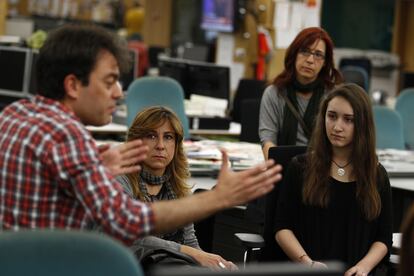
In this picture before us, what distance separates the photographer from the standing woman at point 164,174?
12.5 ft

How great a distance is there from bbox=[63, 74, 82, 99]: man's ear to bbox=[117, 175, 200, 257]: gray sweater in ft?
3.13

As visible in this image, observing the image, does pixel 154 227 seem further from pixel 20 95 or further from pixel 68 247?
pixel 20 95

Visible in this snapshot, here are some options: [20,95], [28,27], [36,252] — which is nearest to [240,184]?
[36,252]

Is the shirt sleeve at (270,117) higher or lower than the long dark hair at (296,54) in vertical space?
lower

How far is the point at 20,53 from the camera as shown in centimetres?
923

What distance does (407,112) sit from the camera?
8.88 metres

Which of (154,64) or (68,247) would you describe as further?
(154,64)

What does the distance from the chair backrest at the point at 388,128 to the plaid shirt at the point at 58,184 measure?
5.22 meters

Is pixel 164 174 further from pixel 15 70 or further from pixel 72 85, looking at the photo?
pixel 15 70

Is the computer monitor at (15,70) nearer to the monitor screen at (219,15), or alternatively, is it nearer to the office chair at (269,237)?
the monitor screen at (219,15)

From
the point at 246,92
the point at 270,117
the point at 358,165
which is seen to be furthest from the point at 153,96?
the point at 358,165

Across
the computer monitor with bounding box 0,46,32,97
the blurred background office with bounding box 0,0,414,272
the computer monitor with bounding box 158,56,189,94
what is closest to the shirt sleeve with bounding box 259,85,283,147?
the blurred background office with bounding box 0,0,414,272

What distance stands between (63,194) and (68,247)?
0.31m

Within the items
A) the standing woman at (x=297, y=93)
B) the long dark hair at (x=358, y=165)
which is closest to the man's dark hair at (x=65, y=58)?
the long dark hair at (x=358, y=165)
